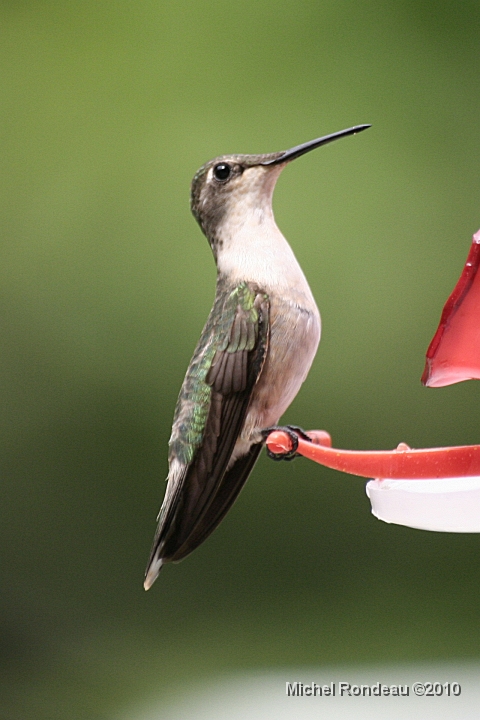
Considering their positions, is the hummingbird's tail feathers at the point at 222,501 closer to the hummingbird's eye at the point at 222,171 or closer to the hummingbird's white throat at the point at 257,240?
the hummingbird's white throat at the point at 257,240

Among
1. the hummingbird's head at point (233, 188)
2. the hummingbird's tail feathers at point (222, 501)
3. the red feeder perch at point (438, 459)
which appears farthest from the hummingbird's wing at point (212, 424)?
the red feeder perch at point (438, 459)

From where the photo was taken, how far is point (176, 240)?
10.8ft

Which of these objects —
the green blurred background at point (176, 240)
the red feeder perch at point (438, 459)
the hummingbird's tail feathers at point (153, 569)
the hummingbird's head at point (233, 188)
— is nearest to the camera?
the red feeder perch at point (438, 459)

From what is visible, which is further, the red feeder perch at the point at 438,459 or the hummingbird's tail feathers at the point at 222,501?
the hummingbird's tail feathers at the point at 222,501

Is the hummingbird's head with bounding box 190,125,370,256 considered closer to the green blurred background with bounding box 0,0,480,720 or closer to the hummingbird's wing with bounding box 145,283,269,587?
the hummingbird's wing with bounding box 145,283,269,587

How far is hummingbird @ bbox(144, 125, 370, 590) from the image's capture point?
1220 millimetres

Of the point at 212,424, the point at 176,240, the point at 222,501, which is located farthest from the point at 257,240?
the point at 176,240

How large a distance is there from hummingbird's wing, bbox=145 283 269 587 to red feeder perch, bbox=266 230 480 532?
10.6 inches

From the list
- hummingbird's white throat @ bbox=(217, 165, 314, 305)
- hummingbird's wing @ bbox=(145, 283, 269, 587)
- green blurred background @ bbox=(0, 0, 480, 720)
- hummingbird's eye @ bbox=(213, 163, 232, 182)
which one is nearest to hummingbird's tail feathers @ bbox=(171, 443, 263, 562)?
hummingbird's wing @ bbox=(145, 283, 269, 587)

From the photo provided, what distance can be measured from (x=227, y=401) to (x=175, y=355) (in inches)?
81.6

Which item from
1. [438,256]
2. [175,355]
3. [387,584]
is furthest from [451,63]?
[387,584]

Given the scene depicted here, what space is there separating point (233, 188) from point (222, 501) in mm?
496

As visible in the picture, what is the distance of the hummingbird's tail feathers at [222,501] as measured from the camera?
1.19 metres

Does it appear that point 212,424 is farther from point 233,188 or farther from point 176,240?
point 176,240
